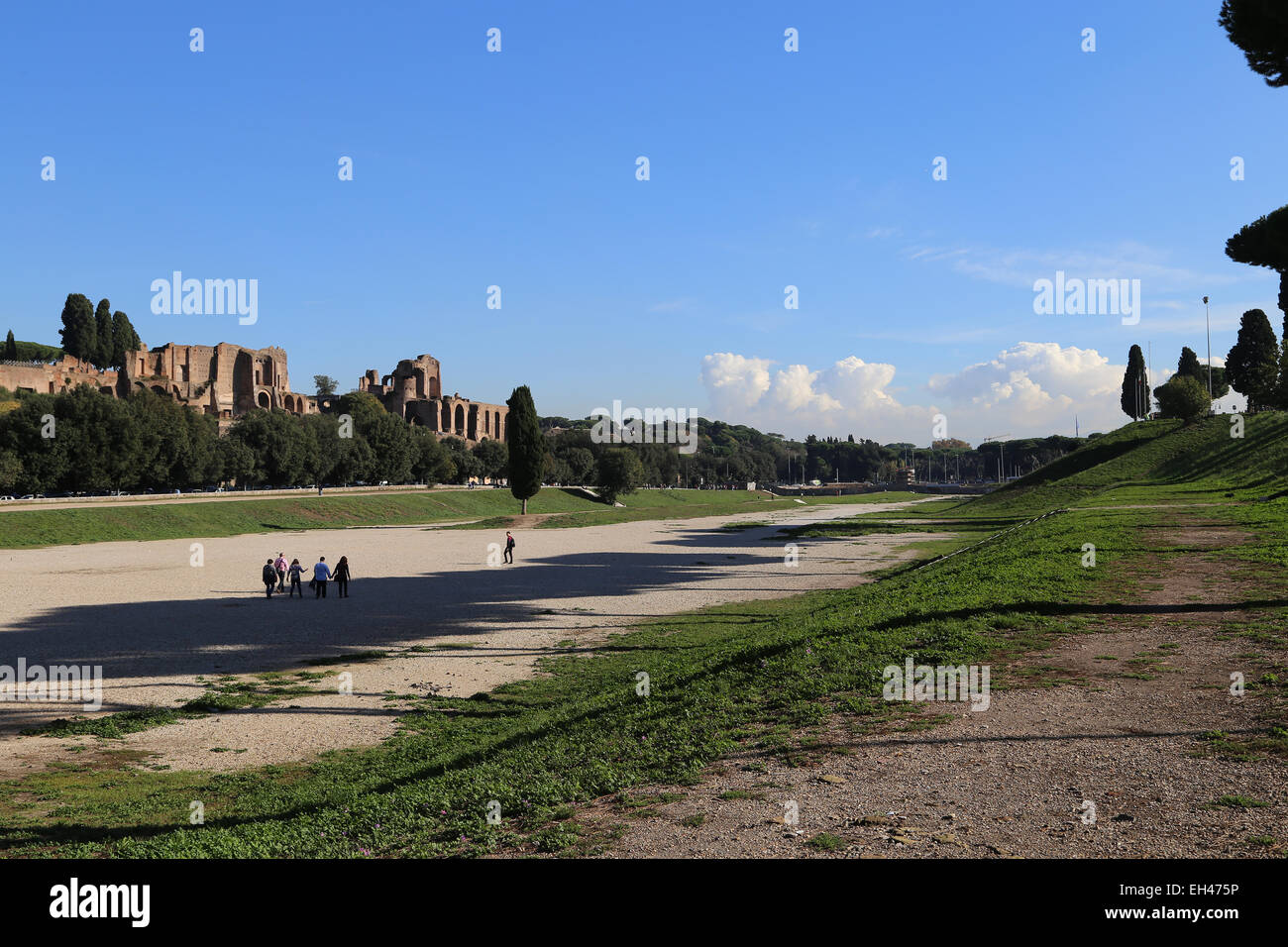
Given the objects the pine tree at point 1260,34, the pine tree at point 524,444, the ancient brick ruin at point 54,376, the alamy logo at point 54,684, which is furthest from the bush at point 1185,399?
the ancient brick ruin at point 54,376

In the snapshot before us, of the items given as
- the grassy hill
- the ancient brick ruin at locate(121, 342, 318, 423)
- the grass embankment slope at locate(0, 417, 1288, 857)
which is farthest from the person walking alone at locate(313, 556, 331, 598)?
the ancient brick ruin at locate(121, 342, 318, 423)

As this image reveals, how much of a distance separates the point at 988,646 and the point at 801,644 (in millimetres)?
2873

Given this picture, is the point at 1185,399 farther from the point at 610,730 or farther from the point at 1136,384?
the point at 610,730

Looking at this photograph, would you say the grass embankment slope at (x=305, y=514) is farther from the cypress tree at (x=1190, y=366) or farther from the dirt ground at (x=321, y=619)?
the cypress tree at (x=1190, y=366)

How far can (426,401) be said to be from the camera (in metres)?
173

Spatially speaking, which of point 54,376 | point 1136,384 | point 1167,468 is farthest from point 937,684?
point 54,376

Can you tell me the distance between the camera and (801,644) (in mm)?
13648

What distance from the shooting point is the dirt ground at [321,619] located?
13.1 metres

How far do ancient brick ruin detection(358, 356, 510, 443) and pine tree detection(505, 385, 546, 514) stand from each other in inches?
3743
